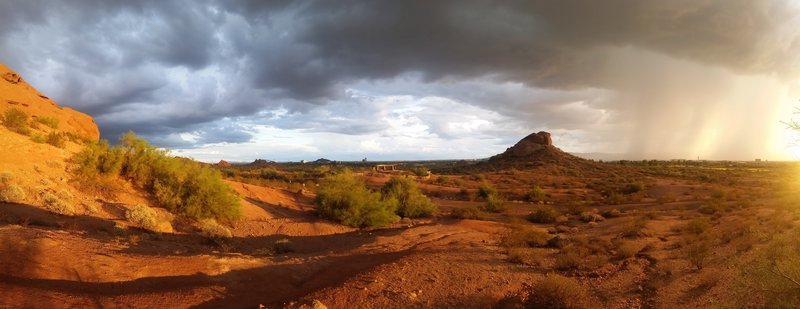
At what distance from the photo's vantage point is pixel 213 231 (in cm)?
1652

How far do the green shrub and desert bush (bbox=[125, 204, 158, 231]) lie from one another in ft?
30.9

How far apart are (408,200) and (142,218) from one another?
16.7 metres

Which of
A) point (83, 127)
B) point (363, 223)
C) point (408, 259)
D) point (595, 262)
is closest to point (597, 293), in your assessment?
point (595, 262)

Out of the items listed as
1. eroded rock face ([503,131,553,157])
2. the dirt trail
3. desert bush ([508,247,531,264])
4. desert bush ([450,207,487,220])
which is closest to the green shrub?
desert bush ([450,207,487,220])

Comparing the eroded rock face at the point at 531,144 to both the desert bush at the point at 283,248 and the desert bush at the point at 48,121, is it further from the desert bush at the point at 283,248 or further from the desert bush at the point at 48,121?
the desert bush at the point at 283,248

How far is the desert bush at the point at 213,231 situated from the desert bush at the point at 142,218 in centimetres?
165

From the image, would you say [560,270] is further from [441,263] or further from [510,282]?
[441,263]

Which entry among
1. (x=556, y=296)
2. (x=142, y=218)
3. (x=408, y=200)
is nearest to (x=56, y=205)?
(x=142, y=218)

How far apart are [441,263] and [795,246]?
893cm


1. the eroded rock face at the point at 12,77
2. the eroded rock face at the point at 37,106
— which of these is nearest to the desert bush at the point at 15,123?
the eroded rock face at the point at 37,106

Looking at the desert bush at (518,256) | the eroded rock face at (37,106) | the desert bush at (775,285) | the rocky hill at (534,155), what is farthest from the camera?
the rocky hill at (534,155)

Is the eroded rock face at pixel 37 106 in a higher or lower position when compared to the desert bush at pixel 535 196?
higher

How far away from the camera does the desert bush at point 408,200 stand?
28.2 m

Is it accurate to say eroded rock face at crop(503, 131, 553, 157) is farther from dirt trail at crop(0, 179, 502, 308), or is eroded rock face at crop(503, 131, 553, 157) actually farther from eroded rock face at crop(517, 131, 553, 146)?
dirt trail at crop(0, 179, 502, 308)
